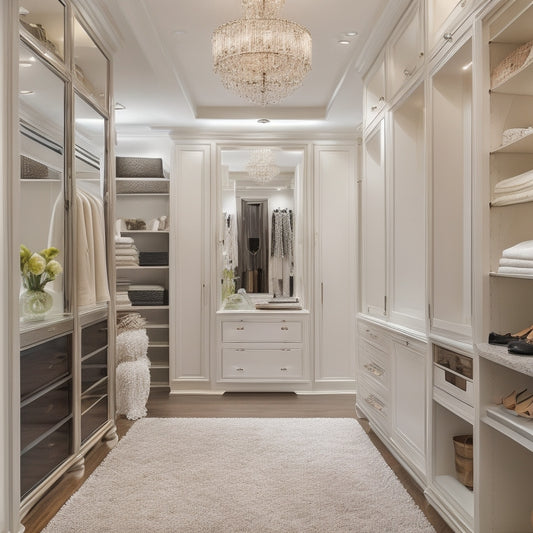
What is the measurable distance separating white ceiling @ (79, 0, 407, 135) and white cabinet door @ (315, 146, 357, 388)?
1.26 ft

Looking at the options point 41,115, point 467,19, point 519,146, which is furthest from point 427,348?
point 41,115

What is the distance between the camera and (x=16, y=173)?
2.30 m

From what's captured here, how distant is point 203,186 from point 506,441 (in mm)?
4048

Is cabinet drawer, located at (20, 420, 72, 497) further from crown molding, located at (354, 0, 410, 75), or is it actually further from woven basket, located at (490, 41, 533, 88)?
crown molding, located at (354, 0, 410, 75)

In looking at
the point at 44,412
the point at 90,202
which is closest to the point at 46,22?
Result: the point at 90,202

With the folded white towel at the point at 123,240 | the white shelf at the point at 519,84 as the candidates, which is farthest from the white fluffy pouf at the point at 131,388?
the white shelf at the point at 519,84

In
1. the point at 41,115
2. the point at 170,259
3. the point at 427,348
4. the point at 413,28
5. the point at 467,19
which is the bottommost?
the point at 427,348

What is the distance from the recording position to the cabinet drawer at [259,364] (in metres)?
5.45

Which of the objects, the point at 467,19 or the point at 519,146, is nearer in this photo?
the point at 519,146

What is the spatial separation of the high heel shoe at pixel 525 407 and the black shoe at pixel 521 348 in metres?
0.20

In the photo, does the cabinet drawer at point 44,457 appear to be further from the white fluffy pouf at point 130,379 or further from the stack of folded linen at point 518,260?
the stack of folded linen at point 518,260

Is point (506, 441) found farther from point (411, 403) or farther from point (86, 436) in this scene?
point (86, 436)

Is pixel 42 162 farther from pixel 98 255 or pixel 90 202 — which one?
pixel 98 255

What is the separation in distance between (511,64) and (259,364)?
4007 mm
